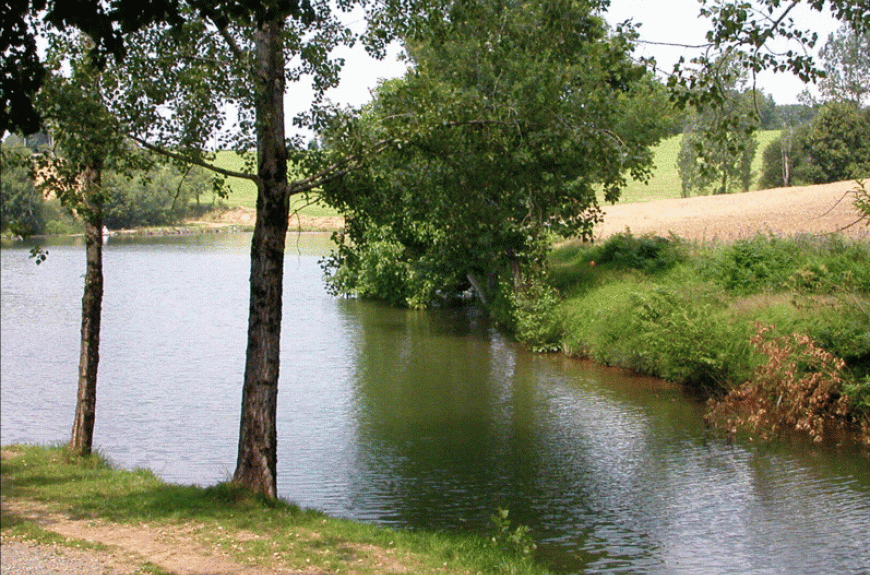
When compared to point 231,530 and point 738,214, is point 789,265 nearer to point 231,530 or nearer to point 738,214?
point 231,530

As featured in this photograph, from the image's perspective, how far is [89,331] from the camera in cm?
1159

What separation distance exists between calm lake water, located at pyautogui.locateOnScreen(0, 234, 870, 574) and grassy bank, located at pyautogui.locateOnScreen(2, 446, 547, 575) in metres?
1.34

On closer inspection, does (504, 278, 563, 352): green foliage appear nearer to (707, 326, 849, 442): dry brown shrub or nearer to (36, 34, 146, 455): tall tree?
(707, 326, 849, 442): dry brown shrub

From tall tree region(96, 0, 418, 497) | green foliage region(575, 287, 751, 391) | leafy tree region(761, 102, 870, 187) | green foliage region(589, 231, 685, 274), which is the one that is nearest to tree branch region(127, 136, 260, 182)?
tall tree region(96, 0, 418, 497)

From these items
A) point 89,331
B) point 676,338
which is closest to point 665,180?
point 676,338

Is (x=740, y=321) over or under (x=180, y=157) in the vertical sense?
under

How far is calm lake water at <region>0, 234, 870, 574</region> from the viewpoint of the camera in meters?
12.2

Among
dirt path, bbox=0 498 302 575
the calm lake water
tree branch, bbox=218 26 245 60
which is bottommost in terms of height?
the calm lake water

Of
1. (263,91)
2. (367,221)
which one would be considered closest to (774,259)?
(367,221)

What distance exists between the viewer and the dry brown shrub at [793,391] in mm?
17672

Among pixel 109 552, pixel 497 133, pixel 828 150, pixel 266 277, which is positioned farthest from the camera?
pixel 828 150

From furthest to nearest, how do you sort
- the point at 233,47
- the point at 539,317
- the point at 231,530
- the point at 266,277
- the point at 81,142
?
the point at 539,317
the point at 233,47
the point at 266,277
the point at 81,142
the point at 231,530

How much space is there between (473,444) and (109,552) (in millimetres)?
10181

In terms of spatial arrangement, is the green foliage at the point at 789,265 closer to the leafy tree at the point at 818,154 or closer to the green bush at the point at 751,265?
the green bush at the point at 751,265
